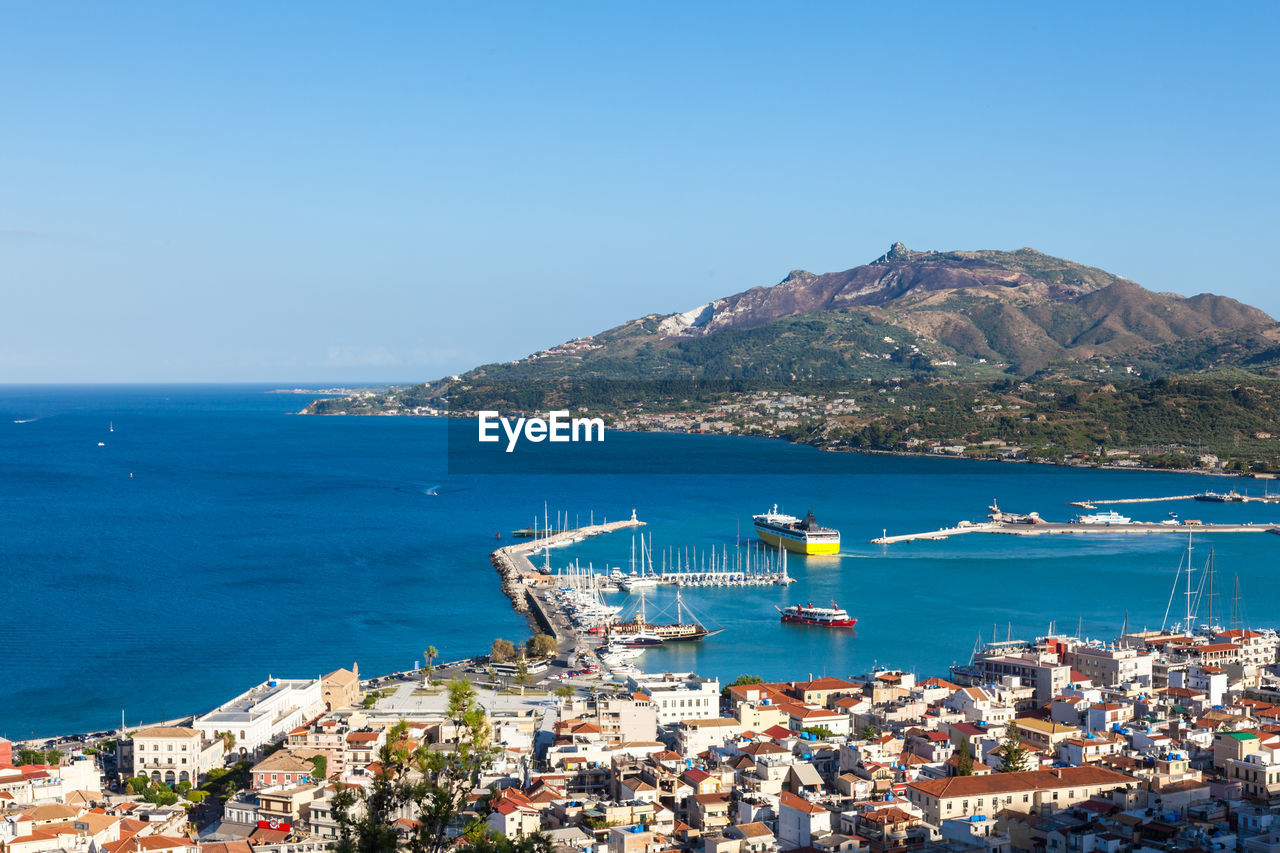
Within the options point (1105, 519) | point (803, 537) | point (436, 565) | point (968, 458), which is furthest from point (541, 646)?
point (968, 458)

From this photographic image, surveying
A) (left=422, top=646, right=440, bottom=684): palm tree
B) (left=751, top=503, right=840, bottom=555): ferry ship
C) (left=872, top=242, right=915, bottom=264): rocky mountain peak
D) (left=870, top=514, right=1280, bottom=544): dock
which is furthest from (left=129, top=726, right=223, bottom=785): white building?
(left=872, top=242, right=915, bottom=264): rocky mountain peak

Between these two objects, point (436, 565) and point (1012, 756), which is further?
point (436, 565)

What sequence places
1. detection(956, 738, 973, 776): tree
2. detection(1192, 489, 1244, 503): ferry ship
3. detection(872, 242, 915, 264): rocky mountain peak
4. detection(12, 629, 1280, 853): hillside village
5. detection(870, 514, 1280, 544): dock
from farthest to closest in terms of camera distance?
detection(872, 242, 915, 264): rocky mountain peak, detection(1192, 489, 1244, 503): ferry ship, detection(870, 514, 1280, 544): dock, detection(956, 738, 973, 776): tree, detection(12, 629, 1280, 853): hillside village

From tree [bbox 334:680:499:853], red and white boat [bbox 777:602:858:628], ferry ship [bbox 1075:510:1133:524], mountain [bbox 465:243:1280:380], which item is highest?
mountain [bbox 465:243:1280:380]

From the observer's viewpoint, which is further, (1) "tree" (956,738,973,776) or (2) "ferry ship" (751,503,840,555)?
(2) "ferry ship" (751,503,840,555)

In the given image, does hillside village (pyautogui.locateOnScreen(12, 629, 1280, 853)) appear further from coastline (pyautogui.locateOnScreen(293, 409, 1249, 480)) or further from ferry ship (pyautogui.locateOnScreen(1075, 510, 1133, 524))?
coastline (pyautogui.locateOnScreen(293, 409, 1249, 480))

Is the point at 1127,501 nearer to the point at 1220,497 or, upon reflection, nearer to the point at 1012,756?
the point at 1220,497

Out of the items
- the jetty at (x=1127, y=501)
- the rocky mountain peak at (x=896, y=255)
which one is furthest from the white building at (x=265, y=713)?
the rocky mountain peak at (x=896, y=255)

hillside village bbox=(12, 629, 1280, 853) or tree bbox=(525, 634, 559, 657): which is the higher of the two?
hillside village bbox=(12, 629, 1280, 853)
